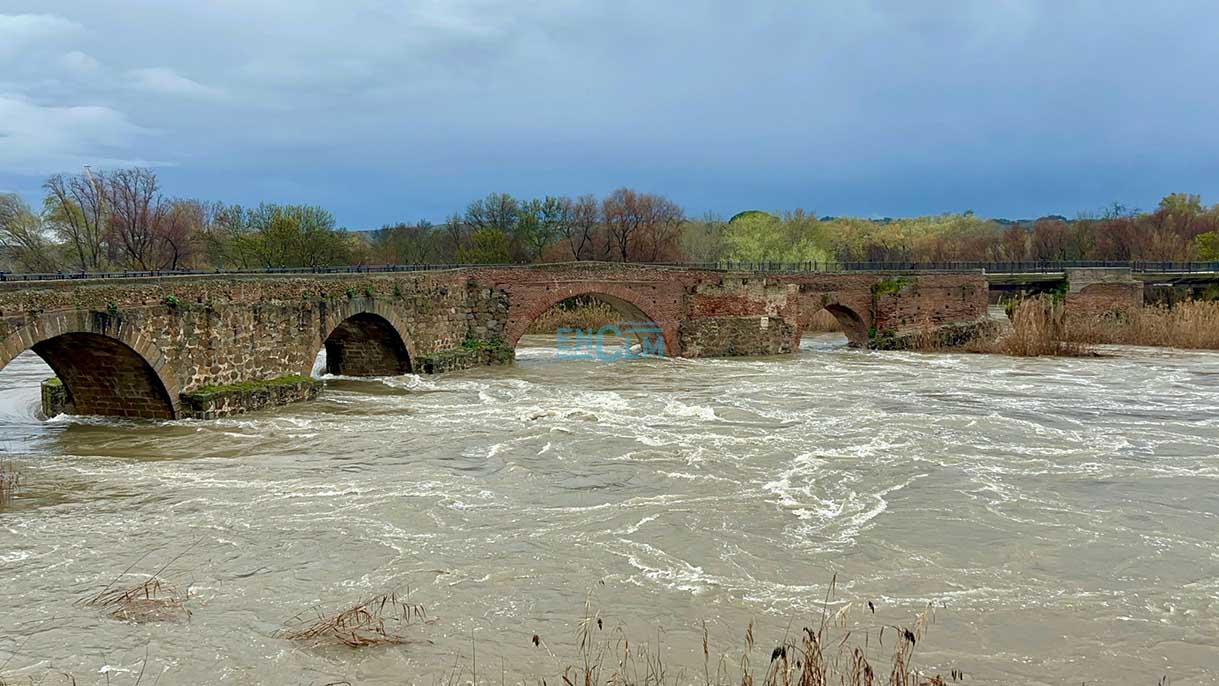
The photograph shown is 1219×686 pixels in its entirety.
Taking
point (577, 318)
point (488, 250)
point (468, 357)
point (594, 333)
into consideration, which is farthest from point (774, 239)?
point (468, 357)

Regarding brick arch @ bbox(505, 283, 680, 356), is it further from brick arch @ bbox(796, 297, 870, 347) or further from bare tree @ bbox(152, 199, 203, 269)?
bare tree @ bbox(152, 199, 203, 269)

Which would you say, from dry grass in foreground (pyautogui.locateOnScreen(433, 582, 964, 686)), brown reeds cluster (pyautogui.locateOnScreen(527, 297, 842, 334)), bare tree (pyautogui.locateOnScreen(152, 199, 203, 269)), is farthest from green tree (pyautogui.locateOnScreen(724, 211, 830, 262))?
dry grass in foreground (pyautogui.locateOnScreen(433, 582, 964, 686))

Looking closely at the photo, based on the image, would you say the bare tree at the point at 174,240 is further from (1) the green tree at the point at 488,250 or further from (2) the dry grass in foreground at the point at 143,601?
(2) the dry grass in foreground at the point at 143,601

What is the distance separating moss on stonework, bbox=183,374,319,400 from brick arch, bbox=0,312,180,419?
0.40 metres

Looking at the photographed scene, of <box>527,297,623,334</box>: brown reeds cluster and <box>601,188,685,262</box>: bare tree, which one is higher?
<box>601,188,685,262</box>: bare tree

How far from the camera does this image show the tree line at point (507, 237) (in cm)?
3972

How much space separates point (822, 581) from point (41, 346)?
43.8 feet

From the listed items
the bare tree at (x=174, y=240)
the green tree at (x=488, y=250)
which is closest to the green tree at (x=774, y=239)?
the green tree at (x=488, y=250)

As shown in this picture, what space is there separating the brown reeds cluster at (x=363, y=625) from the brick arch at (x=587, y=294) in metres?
19.0

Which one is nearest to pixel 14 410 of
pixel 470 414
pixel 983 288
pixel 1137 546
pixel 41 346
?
pixel 41 346

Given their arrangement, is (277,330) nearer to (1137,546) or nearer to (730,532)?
(730,532)

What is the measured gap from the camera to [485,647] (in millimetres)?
6621

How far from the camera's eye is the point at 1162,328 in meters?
30.6

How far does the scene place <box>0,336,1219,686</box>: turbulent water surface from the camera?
657cm
